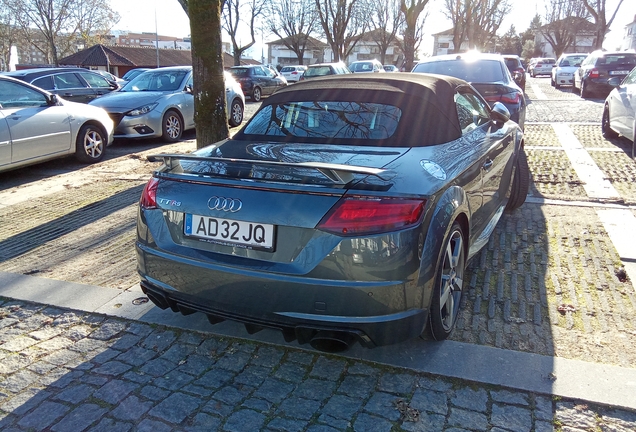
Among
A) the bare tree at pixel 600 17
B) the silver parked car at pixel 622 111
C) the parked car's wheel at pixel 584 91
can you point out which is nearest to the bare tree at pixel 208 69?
the silver parked car at pixel 622 111

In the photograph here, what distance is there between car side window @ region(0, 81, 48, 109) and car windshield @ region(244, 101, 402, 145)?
554 centimetres

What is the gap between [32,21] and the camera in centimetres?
4556

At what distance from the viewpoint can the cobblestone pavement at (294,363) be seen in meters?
2.50

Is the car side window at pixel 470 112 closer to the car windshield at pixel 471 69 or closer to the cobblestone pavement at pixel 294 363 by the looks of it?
the cobblestone pavement at pixel 294 363

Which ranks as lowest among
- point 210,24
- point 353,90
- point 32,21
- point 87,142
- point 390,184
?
point 87,142

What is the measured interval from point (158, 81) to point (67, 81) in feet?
9.06

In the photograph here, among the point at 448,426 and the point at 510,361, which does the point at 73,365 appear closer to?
the point at 448,426

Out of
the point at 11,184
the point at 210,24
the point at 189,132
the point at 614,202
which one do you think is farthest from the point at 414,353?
the point at 189,132

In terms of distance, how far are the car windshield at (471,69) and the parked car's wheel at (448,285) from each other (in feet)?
21.4

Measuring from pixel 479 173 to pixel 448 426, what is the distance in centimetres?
179

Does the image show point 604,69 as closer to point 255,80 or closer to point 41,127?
point 255,80

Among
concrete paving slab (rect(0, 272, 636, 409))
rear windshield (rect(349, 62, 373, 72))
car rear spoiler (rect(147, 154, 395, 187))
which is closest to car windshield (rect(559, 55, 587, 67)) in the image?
rear windshield (rect(349, 62, 373, 72))

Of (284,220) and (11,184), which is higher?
(284,220)

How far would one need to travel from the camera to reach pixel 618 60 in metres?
17.8
